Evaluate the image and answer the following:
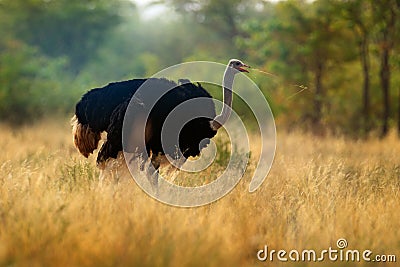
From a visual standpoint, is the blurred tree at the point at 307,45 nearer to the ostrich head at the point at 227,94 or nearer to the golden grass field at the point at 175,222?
the ostrich head at the point at 227,94

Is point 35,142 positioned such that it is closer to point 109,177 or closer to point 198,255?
point 109,177

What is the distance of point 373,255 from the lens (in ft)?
15.8

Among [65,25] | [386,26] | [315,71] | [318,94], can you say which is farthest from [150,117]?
[65,25]

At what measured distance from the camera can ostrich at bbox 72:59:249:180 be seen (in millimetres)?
6672

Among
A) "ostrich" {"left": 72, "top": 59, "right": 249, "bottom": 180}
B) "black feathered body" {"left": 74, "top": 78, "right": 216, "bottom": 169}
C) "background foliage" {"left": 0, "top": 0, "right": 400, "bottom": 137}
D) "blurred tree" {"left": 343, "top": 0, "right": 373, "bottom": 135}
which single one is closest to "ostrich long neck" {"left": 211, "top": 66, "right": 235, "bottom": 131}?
"ostrich" {"left": 72, "top": 59, "right": 249, "bottom": 180}

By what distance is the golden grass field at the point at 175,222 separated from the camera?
4.30 m

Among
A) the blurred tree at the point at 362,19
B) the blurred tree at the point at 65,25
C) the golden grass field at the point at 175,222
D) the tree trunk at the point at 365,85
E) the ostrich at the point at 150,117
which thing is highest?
the blurred tree at the point at 65,25

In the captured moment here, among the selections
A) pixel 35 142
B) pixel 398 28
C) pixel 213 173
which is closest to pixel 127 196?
pixel 213 173

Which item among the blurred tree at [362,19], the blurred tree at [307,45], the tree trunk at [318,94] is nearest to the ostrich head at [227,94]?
the blurred tree at [362,19]

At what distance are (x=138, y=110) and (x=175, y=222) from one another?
2064 millimetres

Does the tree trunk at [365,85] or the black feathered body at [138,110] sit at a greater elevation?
the tree trunk at [365,85]

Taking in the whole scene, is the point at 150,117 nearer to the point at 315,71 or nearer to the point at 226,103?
the point at 226,103

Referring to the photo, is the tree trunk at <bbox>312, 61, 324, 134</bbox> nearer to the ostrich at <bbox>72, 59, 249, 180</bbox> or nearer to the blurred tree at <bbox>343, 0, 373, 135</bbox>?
the blurred tree at <bbox>343, 0, 373, 135</bbox>

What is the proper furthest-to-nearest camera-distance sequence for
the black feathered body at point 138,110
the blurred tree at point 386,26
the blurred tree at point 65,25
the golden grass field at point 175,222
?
the blurred tree at point 65,25 → the blurred tree at point 386,26 → the black feathered body at point 138,110 → the golden grass field at point 175,222
